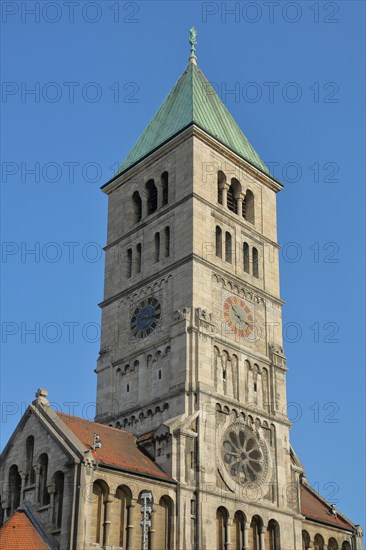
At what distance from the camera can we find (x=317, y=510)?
181ft

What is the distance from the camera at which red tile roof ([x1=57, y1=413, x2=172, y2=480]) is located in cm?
4406

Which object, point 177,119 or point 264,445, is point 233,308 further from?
point 177,119

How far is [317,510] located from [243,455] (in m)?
8.67

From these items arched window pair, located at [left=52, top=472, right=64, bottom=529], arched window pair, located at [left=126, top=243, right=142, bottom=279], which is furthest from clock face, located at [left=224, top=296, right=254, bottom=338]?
arched window pair, located at [left=52, top=472, right=64, bottom=529]

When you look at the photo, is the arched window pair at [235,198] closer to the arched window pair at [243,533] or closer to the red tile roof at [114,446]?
the red tile roof at [114,446]

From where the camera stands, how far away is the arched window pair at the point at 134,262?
56941 mm

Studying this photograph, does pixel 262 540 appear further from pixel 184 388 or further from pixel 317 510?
pixel 184 388

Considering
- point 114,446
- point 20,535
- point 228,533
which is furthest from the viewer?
point 114,446

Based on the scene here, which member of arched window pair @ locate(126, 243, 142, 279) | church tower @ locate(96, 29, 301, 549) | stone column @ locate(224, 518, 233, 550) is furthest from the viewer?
arched window pair @ locate(126, 243, 142, 279)

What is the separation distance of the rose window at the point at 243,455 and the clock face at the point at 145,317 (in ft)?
26.2

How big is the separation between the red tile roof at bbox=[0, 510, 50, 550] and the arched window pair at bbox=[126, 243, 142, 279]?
60.6ft

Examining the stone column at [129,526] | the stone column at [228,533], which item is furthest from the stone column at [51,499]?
the stone column at [228,533]

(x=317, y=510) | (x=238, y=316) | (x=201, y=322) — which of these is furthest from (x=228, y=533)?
(x=238, y=316)

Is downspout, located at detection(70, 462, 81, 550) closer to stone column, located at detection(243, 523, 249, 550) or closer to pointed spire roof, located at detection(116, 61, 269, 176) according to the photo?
stone column, located at detection(243, 523, 249, 550)
